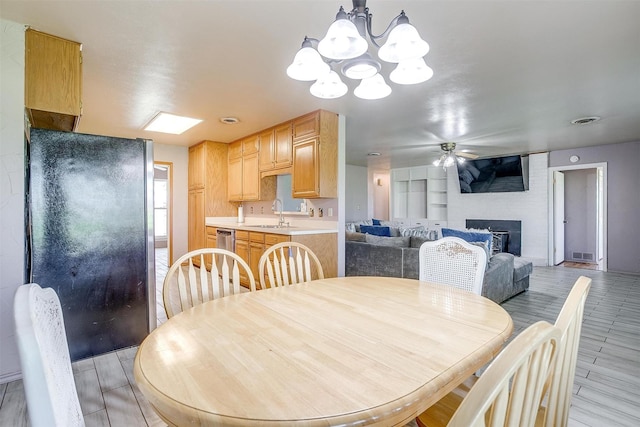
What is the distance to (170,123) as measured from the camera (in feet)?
14.9

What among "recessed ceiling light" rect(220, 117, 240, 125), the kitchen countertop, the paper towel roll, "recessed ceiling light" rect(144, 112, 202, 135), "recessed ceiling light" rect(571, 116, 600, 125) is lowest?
the kitchen countertop

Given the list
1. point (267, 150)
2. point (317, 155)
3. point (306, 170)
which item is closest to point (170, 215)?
point (267, 150)

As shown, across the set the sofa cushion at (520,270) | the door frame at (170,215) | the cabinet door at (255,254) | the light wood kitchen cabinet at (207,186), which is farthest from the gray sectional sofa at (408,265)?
the door frame at (170,215)

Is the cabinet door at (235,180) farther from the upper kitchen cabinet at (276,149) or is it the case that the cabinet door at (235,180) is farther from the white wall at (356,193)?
the white wall at (356,193)

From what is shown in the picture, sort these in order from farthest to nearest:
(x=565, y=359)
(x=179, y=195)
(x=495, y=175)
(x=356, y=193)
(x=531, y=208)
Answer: (x=356, y=193) < (x=495, y=175) < (x=531, y=208) < (x=179, y=195) < (x=565, y=359)

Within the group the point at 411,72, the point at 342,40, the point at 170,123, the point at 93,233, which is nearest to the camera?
the point at 342,40

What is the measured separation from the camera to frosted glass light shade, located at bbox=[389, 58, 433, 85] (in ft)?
4.99

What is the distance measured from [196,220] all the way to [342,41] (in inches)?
208

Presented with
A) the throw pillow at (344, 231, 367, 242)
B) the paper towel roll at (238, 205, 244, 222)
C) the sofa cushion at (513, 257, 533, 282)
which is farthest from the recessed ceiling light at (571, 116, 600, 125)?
the paper towel roll at (238, 205, 244, 222)

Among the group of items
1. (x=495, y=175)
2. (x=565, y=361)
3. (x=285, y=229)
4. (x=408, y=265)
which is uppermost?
(x=495, y=175)

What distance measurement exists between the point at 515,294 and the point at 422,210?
4.86 m

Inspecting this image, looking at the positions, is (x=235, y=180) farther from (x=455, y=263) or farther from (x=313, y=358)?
(x=313, y=358)

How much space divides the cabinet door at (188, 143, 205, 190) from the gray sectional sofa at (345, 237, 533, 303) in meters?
3.03

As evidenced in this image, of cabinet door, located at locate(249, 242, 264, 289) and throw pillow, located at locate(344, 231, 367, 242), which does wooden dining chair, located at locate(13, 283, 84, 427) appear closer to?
cabinet door, located at locate(249, 242, 264, 289)
